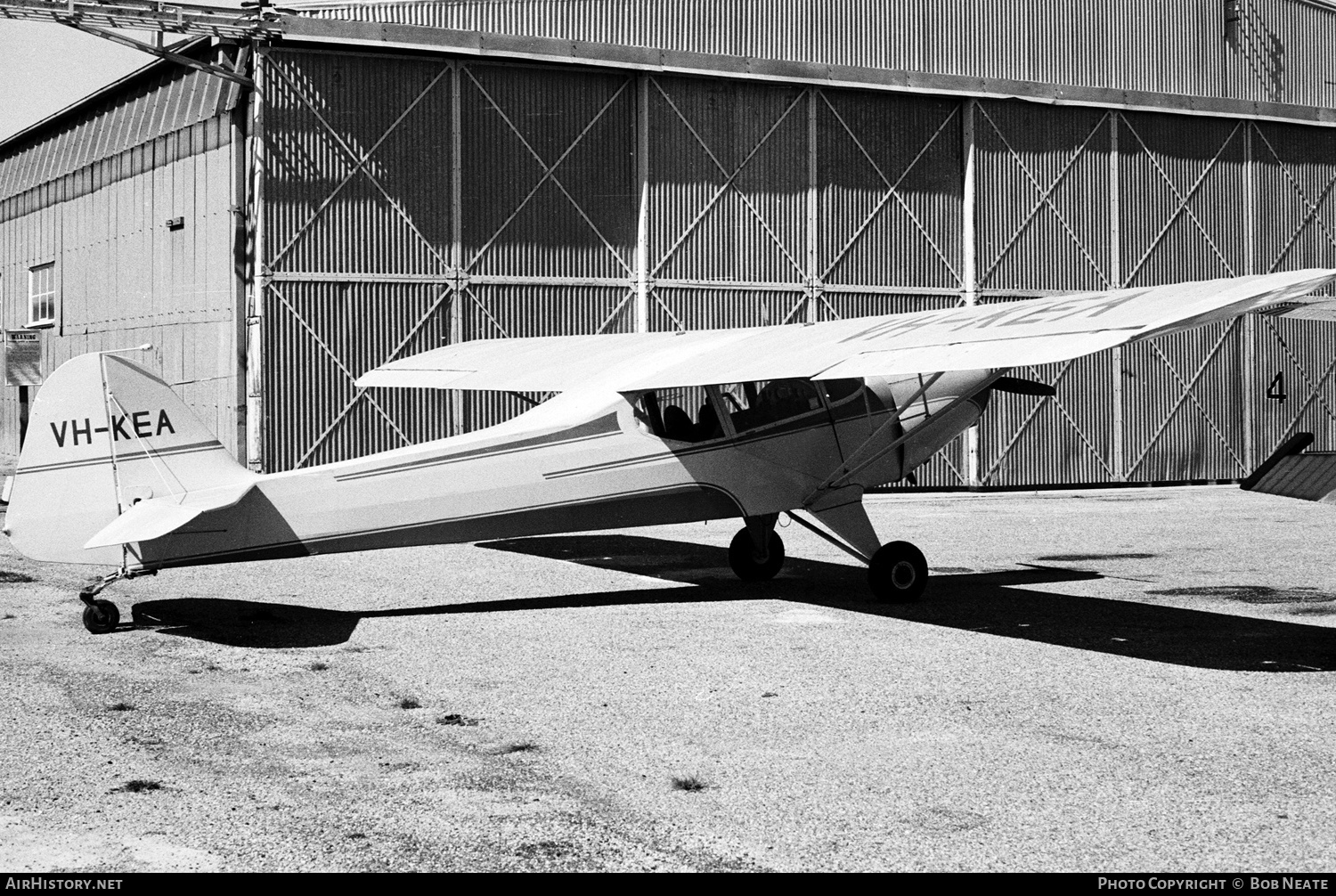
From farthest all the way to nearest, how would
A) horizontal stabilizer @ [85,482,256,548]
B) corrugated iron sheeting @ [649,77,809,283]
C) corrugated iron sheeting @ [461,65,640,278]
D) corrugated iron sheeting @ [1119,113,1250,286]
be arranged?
corrugated iron sheeting @ [1119,113,1250,286], corrugated iron sheeting @ [649,77,809,283], corrugated iron sheeting @ [461,65,640,278], horizontal stabilizer @ [85,482,256,548]

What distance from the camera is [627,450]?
44.1ft

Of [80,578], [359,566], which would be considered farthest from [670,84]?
[80,578]

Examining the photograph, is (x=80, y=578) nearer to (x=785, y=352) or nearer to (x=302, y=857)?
(x=785, y=352)

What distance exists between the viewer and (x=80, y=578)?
14883 millimetres

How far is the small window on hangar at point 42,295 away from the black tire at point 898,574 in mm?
25830

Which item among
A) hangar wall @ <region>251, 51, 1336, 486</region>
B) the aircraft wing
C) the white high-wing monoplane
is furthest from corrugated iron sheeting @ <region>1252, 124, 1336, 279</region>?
the aircraft wing

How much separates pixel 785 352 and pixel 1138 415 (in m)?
20.4

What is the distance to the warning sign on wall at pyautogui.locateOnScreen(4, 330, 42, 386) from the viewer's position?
3466 centimetres

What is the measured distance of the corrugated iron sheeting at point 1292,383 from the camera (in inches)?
1286

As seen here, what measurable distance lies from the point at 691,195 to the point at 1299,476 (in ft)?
64.4

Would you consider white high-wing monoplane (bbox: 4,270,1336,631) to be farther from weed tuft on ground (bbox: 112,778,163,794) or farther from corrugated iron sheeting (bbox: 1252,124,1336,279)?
corrugated iron sheeting (bbox: 1252,124,1336,279)

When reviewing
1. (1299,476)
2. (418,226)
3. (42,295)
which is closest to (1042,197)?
(418,226)

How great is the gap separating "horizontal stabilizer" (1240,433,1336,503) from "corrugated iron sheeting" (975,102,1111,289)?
68.9ft

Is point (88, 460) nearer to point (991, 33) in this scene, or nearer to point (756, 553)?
point (756, 553)
